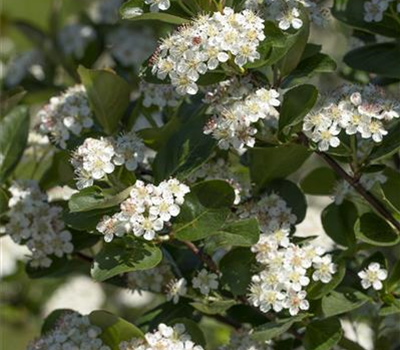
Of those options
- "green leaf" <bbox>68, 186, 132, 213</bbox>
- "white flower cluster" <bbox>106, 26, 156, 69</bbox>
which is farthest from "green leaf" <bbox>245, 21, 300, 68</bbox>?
"white flower cluster" <bbox>106, 26, 156, 69</bbox>

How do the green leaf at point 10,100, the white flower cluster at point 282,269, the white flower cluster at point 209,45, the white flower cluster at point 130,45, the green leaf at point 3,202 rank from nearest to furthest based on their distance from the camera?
the white flower cluster at point 209,45 → the white flower cluster at point 282,269 → the green leaf at point 3,202 → the green leaf at point 10,100 → the white flower cluster at point 130,45

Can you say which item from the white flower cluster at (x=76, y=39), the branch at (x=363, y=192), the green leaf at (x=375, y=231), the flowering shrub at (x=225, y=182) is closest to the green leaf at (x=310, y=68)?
the flowering shrub at (x=225, y=182)

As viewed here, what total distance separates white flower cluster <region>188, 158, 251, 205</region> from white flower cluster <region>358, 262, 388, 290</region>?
0.65 ft

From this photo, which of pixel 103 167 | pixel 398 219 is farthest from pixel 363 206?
pixel 103 167

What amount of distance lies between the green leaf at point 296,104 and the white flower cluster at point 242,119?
0.02 meters

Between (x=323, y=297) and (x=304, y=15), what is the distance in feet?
1.23

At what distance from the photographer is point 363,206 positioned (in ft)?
4.92

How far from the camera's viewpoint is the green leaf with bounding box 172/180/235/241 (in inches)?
50.1

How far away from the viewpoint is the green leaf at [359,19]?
143 centimetres

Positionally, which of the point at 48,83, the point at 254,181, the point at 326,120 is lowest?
the point at 48,83

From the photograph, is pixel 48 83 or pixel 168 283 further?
pixel 48 83

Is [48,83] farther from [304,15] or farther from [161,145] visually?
[304,15]

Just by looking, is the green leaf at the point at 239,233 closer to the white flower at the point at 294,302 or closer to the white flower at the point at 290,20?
the white flower at the point at 294,302

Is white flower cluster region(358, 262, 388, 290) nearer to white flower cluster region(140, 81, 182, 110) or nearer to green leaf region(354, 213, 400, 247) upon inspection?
green leaf region(354, 213, 400, 247)
